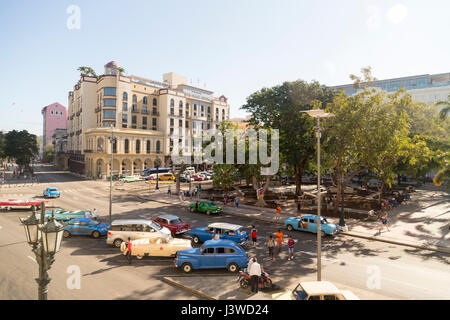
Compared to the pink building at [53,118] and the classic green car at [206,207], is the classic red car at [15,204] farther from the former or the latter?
the pink building at [53,118]

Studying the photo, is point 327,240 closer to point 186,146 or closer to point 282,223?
point 282,223

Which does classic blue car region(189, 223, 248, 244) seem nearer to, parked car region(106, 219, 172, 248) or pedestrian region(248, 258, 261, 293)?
parked car region(106, 219, 172, 248)

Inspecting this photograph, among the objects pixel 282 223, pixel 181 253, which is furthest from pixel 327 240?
pixel 181 253

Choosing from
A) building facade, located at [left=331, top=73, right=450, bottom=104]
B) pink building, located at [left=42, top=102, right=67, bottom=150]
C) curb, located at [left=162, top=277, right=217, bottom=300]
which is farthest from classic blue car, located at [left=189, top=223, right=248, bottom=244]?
pink building, located at [left=42, top=102, right=67, bottom=150]

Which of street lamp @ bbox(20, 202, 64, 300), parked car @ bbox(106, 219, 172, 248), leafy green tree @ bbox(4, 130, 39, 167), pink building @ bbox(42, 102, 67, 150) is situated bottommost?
parked car @ bbox(106, 219, 172, 248)

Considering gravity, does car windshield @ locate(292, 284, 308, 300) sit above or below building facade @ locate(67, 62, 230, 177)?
below

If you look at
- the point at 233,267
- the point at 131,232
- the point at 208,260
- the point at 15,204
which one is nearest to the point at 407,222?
the point at 233,267

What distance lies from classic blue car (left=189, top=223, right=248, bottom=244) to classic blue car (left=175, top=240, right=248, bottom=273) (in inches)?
145

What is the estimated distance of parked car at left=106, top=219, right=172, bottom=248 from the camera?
60.5ft

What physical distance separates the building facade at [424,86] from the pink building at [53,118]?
152834 millimetres

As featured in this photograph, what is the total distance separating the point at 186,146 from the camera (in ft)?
267

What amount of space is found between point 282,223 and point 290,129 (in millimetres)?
13447

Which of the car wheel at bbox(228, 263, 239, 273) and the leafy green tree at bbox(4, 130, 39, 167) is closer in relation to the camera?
the car wheel at bbox(228, 263, 239, 273)

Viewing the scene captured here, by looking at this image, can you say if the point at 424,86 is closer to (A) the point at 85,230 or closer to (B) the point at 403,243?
(B) the point at 403,243
